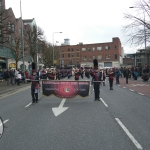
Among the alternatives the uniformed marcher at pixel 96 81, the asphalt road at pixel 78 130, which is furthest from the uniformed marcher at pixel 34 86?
the uniformed marcher at pixel 96 81

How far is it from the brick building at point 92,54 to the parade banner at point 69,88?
7236 centimetres

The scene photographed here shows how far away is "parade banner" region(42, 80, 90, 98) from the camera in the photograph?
12.5 m

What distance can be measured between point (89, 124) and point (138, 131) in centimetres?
157

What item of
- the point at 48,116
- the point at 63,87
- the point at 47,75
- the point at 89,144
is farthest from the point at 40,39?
the point at 89,144

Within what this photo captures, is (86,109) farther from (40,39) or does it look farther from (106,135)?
(40,39)

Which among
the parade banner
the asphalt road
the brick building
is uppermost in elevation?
the brick building

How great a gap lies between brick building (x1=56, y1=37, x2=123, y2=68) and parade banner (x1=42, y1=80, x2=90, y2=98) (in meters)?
72.4

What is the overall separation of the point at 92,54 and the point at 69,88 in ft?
263

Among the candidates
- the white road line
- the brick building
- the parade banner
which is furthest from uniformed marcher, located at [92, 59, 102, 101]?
the brick building

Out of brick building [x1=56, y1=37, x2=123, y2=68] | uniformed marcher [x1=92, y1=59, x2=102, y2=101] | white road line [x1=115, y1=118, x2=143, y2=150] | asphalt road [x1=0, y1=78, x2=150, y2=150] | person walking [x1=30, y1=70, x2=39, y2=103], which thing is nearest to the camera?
white road line [x1=115, y1=118, x2=143, y2=150]

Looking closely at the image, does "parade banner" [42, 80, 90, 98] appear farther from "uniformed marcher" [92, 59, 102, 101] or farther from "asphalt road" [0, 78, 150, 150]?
"asphalt road" [0, 78, 150, 150]

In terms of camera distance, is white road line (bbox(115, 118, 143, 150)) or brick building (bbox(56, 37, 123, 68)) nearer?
white road line (bbox(115, 118, 143, 150))

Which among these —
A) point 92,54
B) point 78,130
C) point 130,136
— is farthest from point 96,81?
point 92,54

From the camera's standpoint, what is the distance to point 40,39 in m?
48.8
